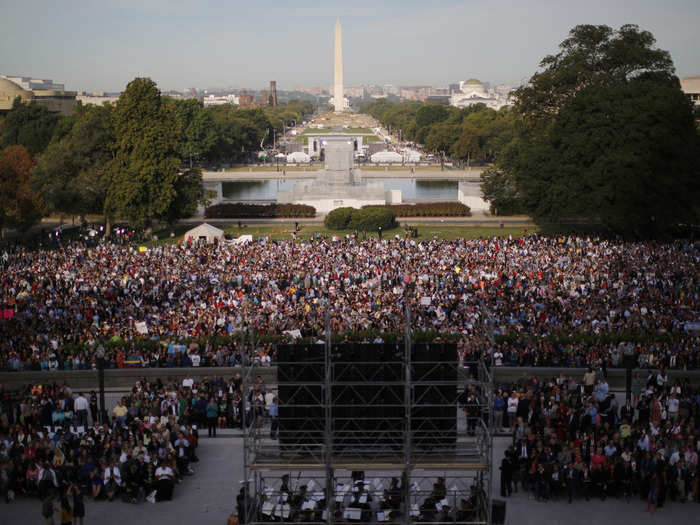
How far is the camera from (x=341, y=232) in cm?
4697

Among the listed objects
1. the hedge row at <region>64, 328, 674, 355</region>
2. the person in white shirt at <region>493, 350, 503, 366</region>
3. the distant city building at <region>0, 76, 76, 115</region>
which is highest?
the distant city building at <region>0, 76, 76, 115</region>

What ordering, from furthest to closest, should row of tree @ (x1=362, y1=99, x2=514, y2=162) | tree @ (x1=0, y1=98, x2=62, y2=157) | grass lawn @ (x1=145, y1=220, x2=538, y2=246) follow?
row of tree @ (x1=362, y1=99, x2=514, y2=162) < tree @ (x1=0, y1=98, x2=62, y2=157) < grass lawn @ (x1=145, y1=220, x2=538, y2=246)

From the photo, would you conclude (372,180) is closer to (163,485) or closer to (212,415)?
(212,415)

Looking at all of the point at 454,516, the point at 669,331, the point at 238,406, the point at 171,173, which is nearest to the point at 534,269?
the point at 669,331

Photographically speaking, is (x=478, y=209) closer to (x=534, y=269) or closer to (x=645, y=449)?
(x=534, y=269)

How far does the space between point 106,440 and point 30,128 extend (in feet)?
207

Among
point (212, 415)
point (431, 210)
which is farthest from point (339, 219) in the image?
point (212, 415)

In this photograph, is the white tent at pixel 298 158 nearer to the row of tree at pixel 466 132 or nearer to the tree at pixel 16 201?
the row of tree at pixel 466 132

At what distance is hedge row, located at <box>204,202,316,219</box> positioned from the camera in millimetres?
53250

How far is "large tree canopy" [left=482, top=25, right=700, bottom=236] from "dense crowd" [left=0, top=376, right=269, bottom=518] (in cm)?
2813

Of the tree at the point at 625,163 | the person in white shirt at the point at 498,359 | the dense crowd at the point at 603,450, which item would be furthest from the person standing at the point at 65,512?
the tree at the point at 625,163

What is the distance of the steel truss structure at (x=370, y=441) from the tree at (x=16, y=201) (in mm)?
34792

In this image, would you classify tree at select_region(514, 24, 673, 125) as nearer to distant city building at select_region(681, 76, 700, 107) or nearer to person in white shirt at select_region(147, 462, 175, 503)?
person in white shirt at select_region(147, 462, 175, 503)

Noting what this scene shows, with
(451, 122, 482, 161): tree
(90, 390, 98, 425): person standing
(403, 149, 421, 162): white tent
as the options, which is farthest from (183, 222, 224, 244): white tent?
(403, 149, 421, 162): white tent
